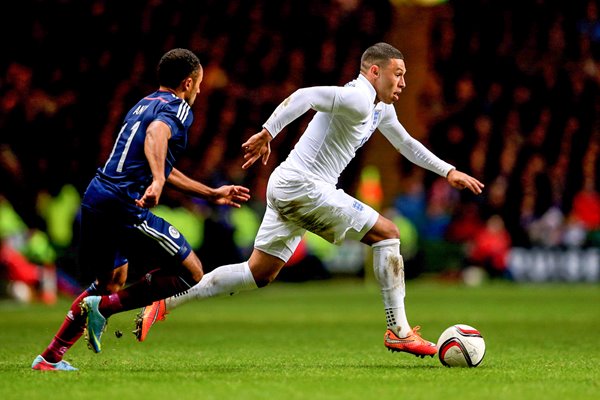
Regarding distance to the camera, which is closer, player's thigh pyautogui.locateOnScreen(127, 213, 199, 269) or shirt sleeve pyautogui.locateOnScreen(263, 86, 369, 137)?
player's thigh pyautogui.locateOnScreen(127, 213, 199, 269)

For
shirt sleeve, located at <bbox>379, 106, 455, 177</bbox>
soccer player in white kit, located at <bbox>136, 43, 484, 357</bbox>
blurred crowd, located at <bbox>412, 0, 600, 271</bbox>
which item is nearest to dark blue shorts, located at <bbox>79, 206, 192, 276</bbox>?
soccer player in white kit, located at <bbox>136, 43, 484, 357</bbox>

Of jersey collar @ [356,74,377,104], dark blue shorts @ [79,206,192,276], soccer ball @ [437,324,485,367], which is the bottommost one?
soccer ball @ [437,324,485,367]

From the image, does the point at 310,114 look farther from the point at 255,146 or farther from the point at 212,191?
the point at 212,191

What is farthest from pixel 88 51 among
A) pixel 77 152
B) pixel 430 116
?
pixel 430 116

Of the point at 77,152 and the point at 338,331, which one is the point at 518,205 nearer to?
the point at 77,152

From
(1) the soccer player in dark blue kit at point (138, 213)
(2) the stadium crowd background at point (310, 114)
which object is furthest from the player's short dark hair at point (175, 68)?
(2) the stadium crowd background at point (310, 114)

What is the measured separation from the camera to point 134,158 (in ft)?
23.4

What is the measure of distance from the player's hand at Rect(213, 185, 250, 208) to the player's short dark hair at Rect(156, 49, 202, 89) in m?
0.79

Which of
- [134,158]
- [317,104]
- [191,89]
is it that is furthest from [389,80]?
[134,158]

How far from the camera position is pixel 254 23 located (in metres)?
25.3

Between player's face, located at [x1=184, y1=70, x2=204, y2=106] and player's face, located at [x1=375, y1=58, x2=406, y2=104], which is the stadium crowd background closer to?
player's face, located at [x1=375, y1=58, x2=406, y2=104]

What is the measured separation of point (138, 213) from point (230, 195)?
0.59 m

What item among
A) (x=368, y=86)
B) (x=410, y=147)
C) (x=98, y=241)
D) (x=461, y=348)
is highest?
(x=368, y=86)

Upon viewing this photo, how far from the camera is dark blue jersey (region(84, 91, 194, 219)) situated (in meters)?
7.10
